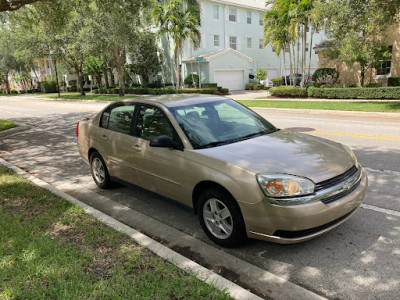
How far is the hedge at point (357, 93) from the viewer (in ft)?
58.7

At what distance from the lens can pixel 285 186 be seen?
3059 millimetres

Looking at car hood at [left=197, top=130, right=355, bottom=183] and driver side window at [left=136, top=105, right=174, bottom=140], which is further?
driver side window at [left=136, top=105, right=174, bottom=140]

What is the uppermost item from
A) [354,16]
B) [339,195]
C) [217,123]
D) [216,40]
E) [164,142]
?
[216,40]

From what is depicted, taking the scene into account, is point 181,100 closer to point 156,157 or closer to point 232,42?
point 156,157

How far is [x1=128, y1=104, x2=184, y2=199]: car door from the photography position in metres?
3.90

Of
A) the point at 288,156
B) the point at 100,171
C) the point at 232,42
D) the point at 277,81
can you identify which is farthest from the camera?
the point at 232,42

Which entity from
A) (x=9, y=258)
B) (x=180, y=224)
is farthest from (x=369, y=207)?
(x=9, y=258)

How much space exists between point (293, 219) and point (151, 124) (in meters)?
2.32

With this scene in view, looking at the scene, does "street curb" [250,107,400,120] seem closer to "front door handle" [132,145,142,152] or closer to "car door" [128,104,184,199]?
"car door" [128,104,184,199]

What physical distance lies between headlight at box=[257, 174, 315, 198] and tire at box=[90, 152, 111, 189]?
319 cm

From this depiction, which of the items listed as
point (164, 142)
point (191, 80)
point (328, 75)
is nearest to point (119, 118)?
point (164, 142)

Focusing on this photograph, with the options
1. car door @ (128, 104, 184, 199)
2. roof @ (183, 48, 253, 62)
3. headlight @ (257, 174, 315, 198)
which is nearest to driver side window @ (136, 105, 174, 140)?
car door @ (128, 104, 184, 199)

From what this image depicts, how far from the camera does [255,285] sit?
2953mm

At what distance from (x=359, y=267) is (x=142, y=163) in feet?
9.23
